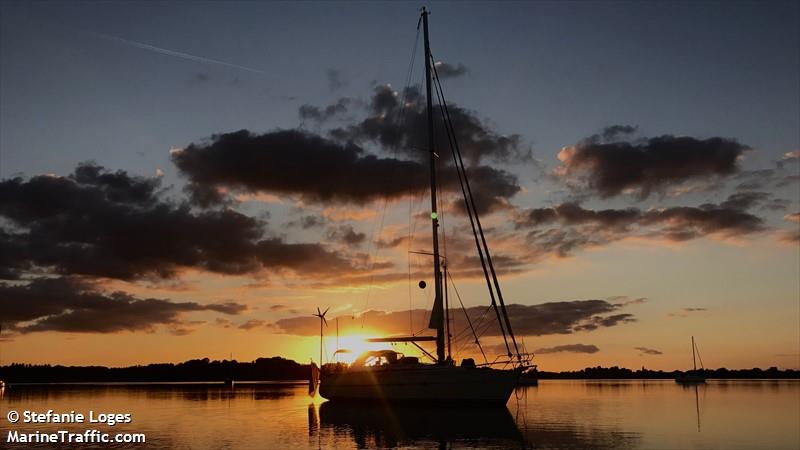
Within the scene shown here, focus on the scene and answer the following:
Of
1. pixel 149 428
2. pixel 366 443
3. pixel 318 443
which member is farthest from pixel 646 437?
pixel 149 428

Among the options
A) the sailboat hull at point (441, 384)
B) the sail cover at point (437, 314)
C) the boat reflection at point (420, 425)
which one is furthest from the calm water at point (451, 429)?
the sail cover at point (437, 314)

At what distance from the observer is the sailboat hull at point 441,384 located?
49.3 metres

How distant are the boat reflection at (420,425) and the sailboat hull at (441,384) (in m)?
0.84

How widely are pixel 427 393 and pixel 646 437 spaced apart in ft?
57.5

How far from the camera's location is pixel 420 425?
4266 centimetres

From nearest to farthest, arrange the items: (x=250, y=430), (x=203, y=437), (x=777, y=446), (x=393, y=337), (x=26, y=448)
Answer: (x=26, y=448) → (x=777, y=446) → (x=203, y=437) → (x=250, y=430) → (x=393, y=337)

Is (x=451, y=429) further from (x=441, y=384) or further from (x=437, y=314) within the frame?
(x=437, y=314)

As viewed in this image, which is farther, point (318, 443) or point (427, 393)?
point (427, 393)

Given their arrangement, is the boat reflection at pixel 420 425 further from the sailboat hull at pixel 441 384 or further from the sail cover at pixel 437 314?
the sail cover at pixel 437 314

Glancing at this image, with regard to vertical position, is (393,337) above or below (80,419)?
above

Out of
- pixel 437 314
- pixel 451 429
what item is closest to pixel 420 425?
pixel 451 429

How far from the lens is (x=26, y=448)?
31.5 meters

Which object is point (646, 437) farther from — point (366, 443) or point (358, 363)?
point (358, 363)

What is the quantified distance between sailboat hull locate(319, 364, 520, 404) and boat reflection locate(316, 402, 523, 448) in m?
0.84
